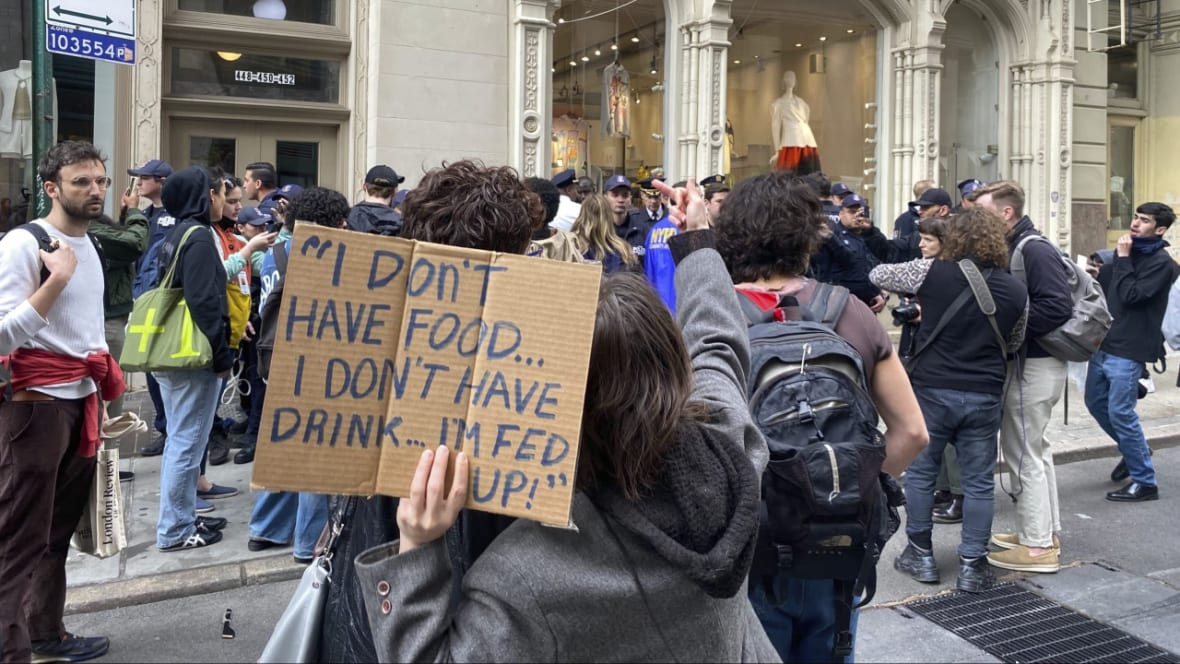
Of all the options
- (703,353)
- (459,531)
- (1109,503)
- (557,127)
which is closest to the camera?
(459,531)

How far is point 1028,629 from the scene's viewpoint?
4.87 m

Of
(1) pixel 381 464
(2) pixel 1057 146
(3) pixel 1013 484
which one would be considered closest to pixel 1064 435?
(3) pixel 1013 484

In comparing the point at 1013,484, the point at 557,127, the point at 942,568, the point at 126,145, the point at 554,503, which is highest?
the point at 557,127

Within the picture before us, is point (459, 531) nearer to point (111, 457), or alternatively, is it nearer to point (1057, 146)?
point (111, 457)

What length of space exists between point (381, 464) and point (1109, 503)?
7.02m

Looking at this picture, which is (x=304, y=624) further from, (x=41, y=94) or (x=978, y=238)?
(x=41, y=94)

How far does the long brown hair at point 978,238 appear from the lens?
5039 mm

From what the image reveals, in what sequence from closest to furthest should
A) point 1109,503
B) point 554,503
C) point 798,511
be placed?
point 554,503 < point 798,511 < point 1109,503

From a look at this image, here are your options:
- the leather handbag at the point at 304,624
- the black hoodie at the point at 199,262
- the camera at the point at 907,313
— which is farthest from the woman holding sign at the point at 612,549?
the camera at the point at 907,313

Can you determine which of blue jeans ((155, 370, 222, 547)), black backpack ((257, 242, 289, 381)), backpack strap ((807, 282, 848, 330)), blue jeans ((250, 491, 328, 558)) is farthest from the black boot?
blue jeans ((155, 370, 222, 547))

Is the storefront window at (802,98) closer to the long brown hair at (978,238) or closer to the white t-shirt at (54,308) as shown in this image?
the long brown hair at (978,238)

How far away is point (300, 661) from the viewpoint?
1825mm

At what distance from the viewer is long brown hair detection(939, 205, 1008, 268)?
504 cm

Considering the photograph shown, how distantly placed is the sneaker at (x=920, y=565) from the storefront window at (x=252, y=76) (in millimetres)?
8029
